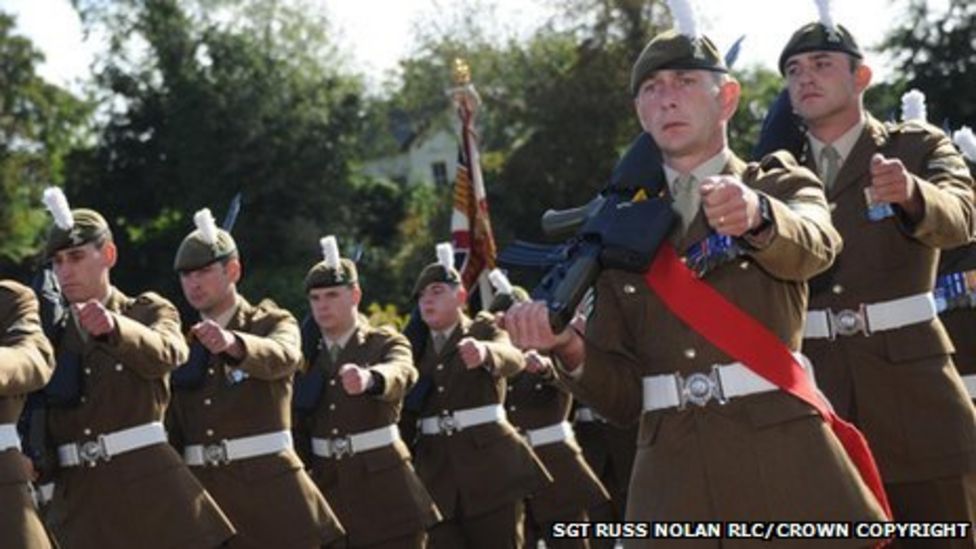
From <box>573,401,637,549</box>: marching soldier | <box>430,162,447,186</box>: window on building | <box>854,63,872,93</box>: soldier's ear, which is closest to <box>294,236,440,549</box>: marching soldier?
<box>573,401,637,549</box>: marching soldier

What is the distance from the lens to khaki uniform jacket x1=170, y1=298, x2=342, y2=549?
977 centimetres

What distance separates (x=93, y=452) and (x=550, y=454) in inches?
225

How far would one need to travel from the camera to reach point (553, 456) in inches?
542

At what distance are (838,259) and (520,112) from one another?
43.6 meters

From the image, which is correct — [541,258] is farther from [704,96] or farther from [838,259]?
[838,259]

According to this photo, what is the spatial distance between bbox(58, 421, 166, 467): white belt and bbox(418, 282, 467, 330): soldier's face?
404 cm

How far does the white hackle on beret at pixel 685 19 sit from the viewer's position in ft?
17.8

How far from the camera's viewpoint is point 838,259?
277 inches

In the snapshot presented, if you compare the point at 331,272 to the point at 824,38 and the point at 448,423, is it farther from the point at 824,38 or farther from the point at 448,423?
the point at 824,38

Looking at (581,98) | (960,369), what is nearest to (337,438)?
(960,369)

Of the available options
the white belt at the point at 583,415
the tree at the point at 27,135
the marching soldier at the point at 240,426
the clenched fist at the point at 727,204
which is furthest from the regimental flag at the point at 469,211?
the tree at the point at 27,135

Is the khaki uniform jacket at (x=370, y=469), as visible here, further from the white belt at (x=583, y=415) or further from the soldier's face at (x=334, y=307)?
the white belt at (x=583, y=415)

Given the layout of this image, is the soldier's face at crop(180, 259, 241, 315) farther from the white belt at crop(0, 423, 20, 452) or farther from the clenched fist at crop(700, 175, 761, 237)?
the clenched fist at crop(700, 175, 761, 237)

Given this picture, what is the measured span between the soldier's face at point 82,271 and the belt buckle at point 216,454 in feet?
4.32
